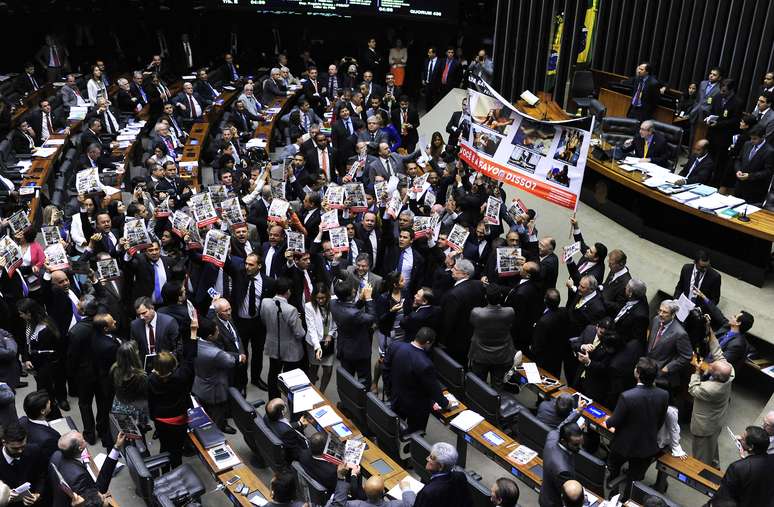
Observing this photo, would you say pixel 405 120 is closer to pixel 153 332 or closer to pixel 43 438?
pixel 153 332

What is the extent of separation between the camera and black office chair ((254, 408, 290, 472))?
644 cm

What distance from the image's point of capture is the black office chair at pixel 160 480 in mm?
6098

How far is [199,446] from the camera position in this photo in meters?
6.82

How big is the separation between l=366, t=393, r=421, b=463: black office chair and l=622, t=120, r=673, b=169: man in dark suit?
Result: 623 centimetres

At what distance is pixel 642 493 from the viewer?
6.19m

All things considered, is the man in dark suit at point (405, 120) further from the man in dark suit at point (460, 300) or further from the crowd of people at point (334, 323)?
the man in dark suit at point (460, 300)

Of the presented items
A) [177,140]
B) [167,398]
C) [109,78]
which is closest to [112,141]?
[177,140]

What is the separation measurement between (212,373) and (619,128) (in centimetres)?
777

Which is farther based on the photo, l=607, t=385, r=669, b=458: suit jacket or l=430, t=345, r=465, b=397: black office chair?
l=430, t=345, r=465, b=397: black office chair

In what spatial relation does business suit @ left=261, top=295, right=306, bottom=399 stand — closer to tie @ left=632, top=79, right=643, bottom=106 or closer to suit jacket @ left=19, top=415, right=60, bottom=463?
suit jacket @ left=19, top=415, right=60, bottom=463

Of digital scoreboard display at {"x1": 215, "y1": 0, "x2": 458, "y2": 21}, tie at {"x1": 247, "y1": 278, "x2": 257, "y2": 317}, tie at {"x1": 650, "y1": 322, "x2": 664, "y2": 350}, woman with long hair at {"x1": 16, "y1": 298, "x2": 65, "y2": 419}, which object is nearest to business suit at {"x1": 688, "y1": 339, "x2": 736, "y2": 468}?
tie at {"x1": 650, "y1": 322, "x2": 664, "y2": 350}

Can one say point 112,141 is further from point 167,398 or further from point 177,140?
point 167,398

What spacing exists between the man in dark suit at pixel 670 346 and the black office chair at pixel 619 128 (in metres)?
4.95

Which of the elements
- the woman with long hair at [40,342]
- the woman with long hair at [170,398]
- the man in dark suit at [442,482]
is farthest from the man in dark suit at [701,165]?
the woman with long hair at [40,342]
